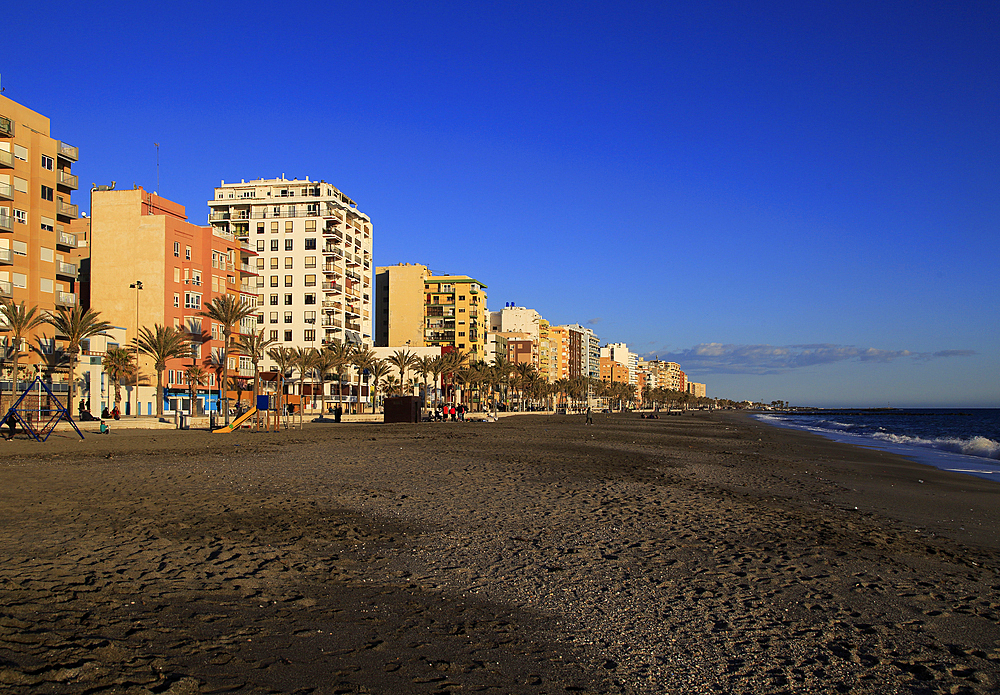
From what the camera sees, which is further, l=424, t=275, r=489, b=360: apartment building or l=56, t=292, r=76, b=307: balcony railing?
l=424, t=275, r=489, b=360: apartment building

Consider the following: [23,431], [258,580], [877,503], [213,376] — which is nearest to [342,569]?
[258,580]

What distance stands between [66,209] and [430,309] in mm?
86840

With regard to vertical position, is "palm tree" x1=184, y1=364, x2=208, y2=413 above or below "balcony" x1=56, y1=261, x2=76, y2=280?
below

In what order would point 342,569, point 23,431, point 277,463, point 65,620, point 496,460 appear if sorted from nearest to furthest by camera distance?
point 65,620 → point 342,569 → point 277,463 → point 496,460 → point 23,431

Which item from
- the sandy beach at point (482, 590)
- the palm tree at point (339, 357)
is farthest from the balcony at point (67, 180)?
the sandy beach at point (482, 590)

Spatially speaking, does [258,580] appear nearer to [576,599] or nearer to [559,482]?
[576,599]

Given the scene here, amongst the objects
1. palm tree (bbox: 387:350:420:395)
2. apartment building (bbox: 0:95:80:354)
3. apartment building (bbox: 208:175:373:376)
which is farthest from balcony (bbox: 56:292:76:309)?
palm tree (bbox: 387:350:420:395)

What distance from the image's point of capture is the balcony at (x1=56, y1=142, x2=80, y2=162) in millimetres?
61088

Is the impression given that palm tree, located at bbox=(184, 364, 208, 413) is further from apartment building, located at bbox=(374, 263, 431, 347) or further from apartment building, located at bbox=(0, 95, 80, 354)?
apartment building, located at bbox=(374, 263, 431, 347)

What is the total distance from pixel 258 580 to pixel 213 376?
72.9 metres

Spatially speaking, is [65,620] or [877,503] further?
[877,503]

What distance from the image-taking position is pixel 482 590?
7492 millimetres

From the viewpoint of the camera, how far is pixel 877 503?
15664mm

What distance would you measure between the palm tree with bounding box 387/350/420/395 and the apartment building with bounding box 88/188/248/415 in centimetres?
3110
